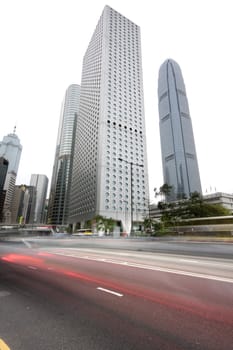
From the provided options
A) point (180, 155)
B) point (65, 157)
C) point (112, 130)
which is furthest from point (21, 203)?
point (180, 155)

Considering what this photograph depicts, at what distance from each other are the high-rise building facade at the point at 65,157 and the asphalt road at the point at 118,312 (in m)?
175

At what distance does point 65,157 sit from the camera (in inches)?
7067

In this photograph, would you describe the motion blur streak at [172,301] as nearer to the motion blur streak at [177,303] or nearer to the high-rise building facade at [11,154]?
the motion blur streak at [177,303]

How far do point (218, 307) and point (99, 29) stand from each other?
153m

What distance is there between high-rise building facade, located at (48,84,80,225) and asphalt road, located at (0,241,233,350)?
Result: 175m

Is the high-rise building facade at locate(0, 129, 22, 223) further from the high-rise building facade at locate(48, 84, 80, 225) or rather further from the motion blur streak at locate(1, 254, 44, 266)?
the motion blur streak at locate(1, 254, 44, 266)

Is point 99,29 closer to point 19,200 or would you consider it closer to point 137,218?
point 137,218

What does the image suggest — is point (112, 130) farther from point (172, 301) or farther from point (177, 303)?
point (177, 303)

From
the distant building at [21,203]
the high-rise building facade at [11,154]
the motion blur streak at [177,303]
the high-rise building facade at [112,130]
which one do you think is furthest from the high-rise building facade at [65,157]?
the motion blur streak at [177,303]

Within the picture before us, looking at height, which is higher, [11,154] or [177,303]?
[11,154]

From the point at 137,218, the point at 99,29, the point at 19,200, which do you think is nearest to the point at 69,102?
the point at 99,29

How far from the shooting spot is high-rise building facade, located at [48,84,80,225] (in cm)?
17600

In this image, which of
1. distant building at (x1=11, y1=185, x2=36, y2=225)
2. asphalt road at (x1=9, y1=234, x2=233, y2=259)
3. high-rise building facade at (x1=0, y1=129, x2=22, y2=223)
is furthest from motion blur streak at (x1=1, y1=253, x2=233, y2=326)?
high-rise building facade at (x1=0, y1=129, x2=22, y2=223)

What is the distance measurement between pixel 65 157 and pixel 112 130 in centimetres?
9330
